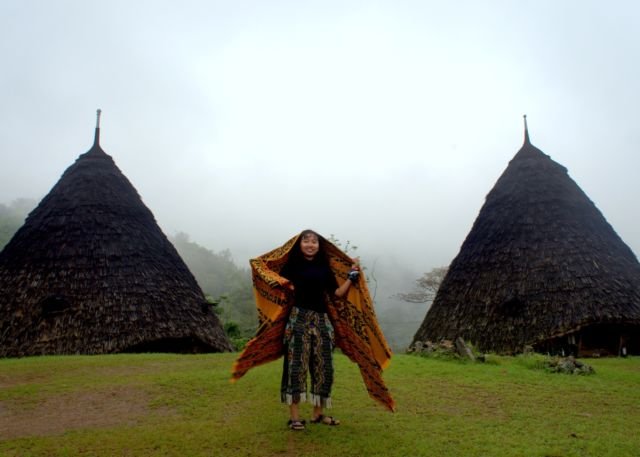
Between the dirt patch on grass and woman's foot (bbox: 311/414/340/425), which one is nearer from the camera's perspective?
woman's foot (bbox: 311/414/340/425)

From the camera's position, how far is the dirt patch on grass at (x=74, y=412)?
489cm

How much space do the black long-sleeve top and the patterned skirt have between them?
3.3 inches

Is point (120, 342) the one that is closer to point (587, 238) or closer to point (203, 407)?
point (203, 407)

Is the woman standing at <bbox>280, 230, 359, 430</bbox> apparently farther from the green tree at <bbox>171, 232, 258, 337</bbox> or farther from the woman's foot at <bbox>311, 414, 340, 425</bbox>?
the green tree at <bbox>171, 232, 258, 337</bbox>

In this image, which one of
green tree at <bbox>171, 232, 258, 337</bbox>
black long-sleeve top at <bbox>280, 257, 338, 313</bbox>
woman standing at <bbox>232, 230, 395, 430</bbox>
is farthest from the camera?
green tree at <bbox>171, 232, 258, 337</bbox>

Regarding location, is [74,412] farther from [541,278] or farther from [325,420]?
[541,278]

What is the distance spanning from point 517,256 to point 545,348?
273 centimetres

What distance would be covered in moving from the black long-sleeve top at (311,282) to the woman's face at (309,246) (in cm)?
8

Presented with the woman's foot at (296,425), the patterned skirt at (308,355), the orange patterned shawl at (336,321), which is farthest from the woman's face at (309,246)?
the woman's foot at (296,425)

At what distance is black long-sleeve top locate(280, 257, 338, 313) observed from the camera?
186 inches

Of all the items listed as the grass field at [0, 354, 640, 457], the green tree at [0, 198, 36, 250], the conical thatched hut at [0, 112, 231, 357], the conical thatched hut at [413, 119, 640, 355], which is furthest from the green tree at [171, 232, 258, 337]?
the grass field at [0, 354, 640, 457]

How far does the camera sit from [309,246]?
480 centimetres

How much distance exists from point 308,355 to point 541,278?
10.0 m

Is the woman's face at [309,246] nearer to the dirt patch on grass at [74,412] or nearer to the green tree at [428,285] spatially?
the dirt patch on grass at [74,412]
